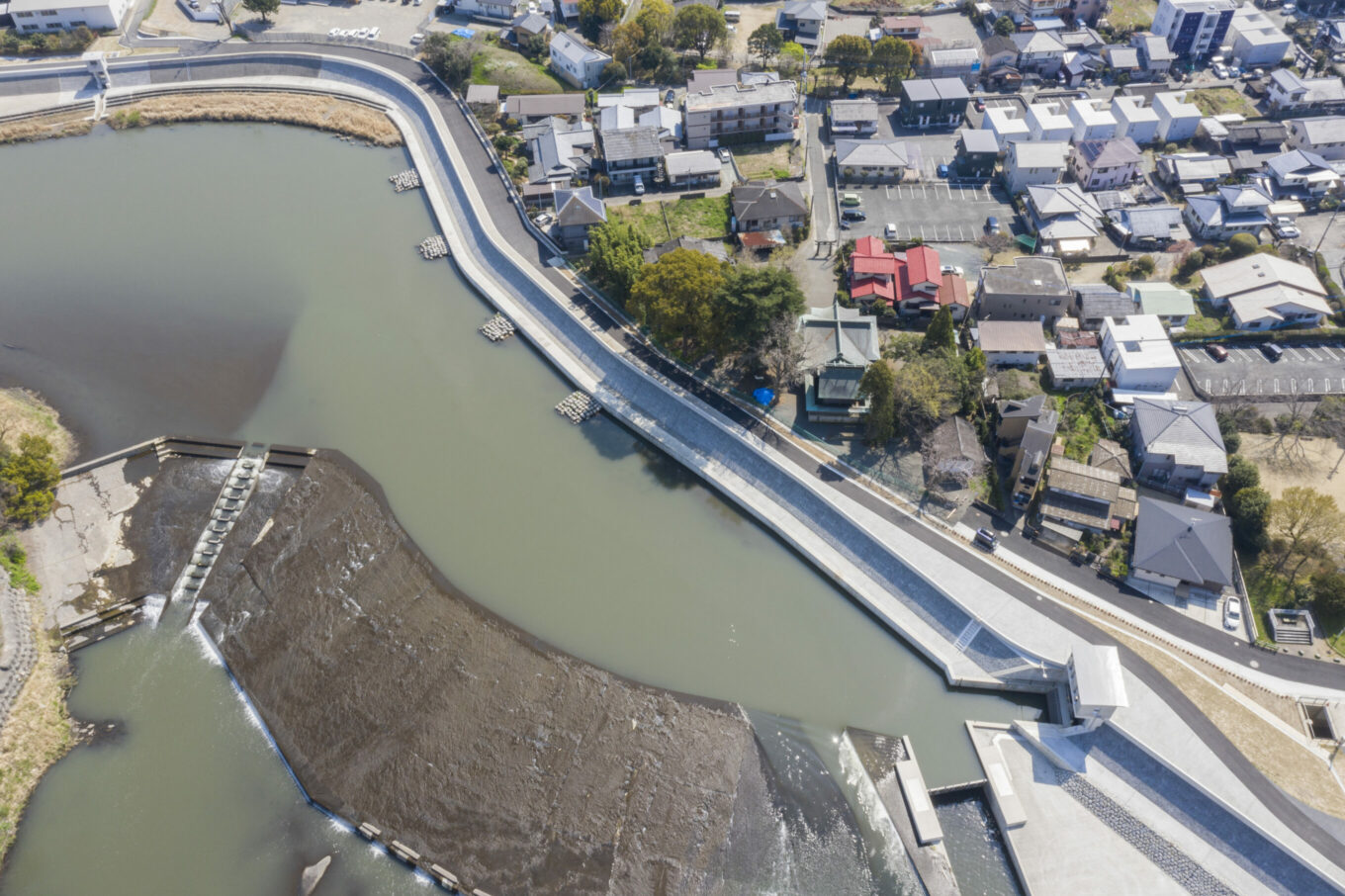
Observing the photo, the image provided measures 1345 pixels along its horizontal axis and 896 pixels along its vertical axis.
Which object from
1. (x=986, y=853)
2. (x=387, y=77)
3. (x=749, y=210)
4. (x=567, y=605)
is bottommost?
(x=986, y=853)

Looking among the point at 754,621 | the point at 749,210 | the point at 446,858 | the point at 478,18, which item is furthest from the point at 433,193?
the point at 446,858

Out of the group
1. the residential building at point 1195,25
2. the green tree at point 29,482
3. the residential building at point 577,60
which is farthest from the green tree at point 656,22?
the green tree at point 29,482

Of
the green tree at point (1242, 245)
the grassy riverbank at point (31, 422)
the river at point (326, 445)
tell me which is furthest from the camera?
the green tree at point (1242, 245)

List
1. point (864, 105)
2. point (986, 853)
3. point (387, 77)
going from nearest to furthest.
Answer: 1. point (986, 853)
2. point (864, 105)
3. point (387, 77)

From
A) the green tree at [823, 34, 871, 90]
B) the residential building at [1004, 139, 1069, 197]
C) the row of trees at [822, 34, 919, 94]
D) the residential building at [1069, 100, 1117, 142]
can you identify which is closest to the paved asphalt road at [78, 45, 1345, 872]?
the residential building at [1004, 139, 1069, 197]

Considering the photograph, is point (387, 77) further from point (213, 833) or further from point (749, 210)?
point (213, 833)

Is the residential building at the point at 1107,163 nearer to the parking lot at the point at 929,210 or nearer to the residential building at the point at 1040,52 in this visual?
the parking lot at the point at 929,210

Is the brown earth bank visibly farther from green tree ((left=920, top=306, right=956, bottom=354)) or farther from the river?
green tree ((left=920, top=306, right=956, bottom=354))
